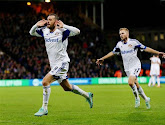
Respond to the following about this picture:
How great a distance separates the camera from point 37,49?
35.9 meters

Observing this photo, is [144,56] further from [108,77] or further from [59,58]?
[59,58]

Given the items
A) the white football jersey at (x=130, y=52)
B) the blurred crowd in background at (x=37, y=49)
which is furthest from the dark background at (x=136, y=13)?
the white football jersey at (x=130, y=52)

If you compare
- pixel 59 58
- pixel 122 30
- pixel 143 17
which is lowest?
pixel 59 58

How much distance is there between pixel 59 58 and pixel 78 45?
90.6ft

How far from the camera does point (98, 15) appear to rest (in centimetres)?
4772

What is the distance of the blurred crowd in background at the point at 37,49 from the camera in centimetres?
3300

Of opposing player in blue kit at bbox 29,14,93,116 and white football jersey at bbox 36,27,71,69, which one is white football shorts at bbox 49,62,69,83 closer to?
opposing player in blue kit at bbox 29,14,93,116

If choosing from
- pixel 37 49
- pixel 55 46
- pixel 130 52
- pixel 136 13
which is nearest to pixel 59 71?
pixel 55 46

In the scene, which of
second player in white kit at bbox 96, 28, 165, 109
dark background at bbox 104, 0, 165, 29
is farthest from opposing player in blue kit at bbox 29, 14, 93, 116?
dark background at bbox 104, 0, 165, 29

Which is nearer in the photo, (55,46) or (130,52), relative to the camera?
(55,46)

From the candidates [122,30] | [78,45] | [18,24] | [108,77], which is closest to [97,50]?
[78,45]

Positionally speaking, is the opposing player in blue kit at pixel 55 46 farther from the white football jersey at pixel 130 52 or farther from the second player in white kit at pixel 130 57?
the white football jersey at pixel 130 52

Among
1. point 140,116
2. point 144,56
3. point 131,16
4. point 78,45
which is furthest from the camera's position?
point 131,16

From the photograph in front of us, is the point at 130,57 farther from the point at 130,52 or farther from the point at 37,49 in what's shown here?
the point at 37,49
